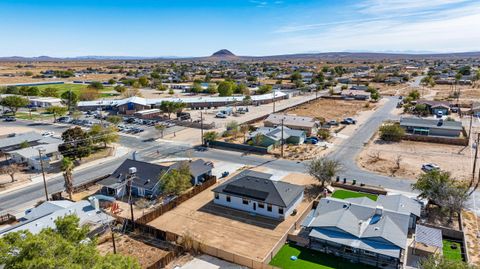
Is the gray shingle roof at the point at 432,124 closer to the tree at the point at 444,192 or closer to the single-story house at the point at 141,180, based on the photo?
the tree at the point at 444,192

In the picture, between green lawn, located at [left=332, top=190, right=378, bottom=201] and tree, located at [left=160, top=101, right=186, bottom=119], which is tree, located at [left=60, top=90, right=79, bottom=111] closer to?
tree, located at [left=160, top=101, right=186, bottom=119]

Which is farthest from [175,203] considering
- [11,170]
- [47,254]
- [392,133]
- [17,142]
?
[392,133]

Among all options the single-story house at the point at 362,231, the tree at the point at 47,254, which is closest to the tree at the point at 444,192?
the single-story house at the point at 362,231

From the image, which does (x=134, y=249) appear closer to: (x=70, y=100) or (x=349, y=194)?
(x=349, y=194)

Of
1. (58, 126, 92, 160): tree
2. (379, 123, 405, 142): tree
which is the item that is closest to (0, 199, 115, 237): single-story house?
(58, 126, 92, 160): tree

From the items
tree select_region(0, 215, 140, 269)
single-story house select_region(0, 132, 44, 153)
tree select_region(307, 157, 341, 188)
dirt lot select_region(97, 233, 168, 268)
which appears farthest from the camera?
single-story house select_region(0, 132, 44, 153)
